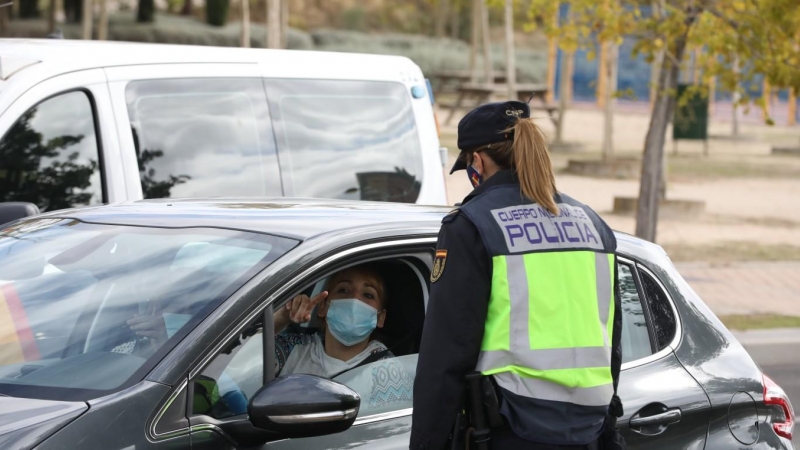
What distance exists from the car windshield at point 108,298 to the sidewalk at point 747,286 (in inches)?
328

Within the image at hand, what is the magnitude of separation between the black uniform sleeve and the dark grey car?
0.15 ft

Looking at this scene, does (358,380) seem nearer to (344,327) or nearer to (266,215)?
(344,327)

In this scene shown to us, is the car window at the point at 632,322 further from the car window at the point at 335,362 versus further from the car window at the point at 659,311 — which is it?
the car window at the point at 335,362

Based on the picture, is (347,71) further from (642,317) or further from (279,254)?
(279,254)

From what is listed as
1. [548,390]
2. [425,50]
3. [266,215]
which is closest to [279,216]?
[266,215]

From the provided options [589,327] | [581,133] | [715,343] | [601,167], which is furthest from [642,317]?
[581,133]

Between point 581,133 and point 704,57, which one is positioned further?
point 581,133

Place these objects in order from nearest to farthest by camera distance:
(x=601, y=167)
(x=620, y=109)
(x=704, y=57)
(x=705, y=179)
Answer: (x=704, y=57) → (x=601, y=167) → (x=705, y=179) → (x=620, y=109)

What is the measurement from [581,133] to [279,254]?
32.4 metres

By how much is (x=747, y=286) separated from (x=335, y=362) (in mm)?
9740

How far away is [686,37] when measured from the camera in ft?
36.9

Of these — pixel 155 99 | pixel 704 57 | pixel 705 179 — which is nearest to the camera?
pixel 155 99

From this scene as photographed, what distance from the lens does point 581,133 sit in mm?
34938

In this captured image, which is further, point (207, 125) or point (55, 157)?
point (207, 125)
